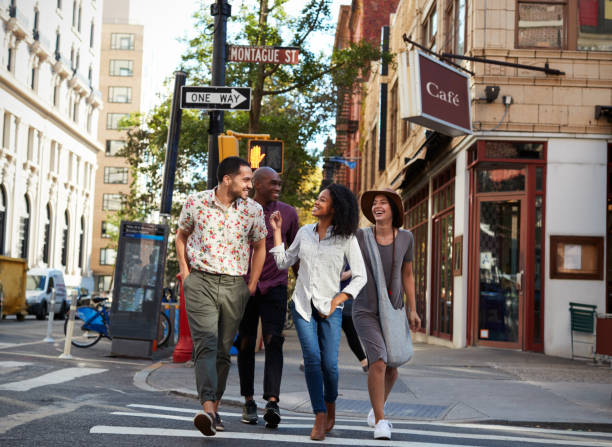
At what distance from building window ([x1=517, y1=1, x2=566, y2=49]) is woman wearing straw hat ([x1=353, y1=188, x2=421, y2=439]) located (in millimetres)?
10706

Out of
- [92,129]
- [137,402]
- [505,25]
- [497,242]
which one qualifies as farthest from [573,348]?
[92,129]

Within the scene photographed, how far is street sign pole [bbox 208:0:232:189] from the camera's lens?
11.0 meters

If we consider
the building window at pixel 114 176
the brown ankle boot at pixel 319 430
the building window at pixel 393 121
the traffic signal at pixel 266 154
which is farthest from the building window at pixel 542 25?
the building window at pixel 114 176

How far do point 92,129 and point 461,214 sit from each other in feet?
211

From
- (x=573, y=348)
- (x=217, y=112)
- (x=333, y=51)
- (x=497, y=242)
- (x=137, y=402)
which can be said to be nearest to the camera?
(x=137, y=402)

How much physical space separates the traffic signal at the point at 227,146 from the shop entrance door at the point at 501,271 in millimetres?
7063

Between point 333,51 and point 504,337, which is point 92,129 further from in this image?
point 504,337

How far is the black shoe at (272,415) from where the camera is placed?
630 cm

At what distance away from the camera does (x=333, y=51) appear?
22203 millimetres

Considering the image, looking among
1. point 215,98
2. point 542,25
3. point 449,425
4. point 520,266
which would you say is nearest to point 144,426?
point 449,425

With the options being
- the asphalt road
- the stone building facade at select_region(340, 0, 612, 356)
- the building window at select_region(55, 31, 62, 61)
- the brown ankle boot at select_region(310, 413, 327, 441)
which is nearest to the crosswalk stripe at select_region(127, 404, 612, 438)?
the asphalt road

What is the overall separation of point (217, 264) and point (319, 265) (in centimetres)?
74

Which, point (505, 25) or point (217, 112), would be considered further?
point (505, 25)

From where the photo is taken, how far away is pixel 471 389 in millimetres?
9859
